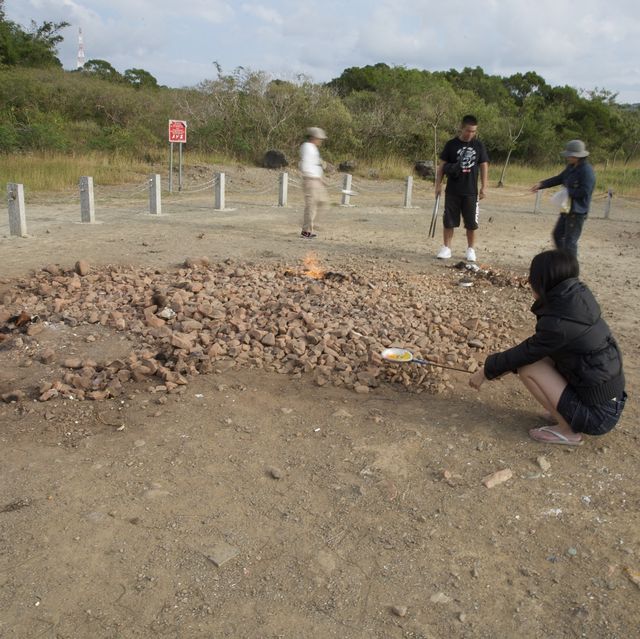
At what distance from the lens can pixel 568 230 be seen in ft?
22.7

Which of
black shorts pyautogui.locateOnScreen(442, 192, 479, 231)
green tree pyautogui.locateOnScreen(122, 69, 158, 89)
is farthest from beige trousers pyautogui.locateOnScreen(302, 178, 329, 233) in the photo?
green tree pyautogui.locateOnScreen(122, 69, 158, 89)

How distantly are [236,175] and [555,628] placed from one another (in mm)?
19231

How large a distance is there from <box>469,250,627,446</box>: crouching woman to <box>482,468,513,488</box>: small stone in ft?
1.56

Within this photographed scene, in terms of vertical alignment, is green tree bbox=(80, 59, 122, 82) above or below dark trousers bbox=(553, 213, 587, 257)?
above

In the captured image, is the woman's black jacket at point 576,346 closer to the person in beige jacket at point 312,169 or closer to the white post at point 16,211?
the person in beige jacket at point 312,169

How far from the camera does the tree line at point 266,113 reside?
23.1 meters

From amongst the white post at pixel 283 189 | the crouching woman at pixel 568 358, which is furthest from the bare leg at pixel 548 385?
the white post at pixel 283 189

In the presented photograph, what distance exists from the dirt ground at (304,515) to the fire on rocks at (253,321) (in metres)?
0.16

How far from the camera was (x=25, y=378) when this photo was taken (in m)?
4.44

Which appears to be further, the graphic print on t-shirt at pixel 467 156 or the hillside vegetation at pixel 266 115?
the hillside vegetation at pixel 266 115

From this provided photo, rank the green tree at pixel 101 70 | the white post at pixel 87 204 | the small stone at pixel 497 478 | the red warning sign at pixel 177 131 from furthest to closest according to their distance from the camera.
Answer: the green tree at pixel 101 70, the red warning sign at pixel 177 131, the white post at pixel 87 204, the small stone at pixel 497 478

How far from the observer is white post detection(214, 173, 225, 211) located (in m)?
13.8

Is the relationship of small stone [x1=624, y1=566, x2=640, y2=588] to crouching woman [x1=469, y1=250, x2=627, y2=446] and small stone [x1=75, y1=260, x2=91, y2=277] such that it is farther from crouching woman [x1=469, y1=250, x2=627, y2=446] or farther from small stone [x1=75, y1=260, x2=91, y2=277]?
small stone [x1=75, y1=260, x2=91, y2=277]

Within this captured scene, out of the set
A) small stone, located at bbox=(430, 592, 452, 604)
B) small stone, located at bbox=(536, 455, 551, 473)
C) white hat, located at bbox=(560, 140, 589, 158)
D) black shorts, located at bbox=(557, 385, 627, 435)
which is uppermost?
white hat, located at bbox=(560, 140, 589, 158)
